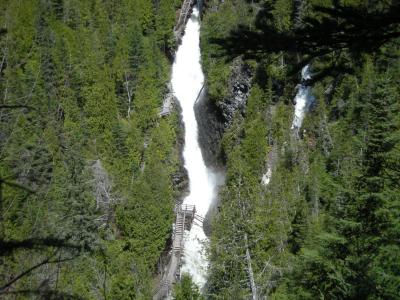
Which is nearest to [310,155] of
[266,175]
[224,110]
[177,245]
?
[266,175]

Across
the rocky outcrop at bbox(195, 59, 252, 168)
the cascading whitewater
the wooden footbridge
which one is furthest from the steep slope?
the wooden footbridge

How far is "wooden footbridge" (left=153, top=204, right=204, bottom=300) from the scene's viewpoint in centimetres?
2945

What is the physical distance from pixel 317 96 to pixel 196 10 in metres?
21.4

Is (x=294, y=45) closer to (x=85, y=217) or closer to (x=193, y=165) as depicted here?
(x=85, y=217)

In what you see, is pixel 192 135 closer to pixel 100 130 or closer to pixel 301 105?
pixel 100 130

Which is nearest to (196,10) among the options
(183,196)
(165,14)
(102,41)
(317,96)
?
(165,14)

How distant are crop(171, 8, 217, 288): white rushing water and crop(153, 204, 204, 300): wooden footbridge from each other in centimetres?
44

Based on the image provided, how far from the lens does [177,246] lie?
32.6 meters

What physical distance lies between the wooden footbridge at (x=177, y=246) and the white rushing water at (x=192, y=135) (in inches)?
17.5

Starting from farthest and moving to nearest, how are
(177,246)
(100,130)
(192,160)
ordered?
(192,160), (100,130), (177,246)

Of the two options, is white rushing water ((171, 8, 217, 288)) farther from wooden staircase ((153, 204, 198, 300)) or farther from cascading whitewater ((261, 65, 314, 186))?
cascading whitewater ((261, 65, 314, 186))

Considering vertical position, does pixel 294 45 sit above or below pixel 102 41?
below

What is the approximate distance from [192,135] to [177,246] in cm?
1275

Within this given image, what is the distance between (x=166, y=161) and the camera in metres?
36.6
